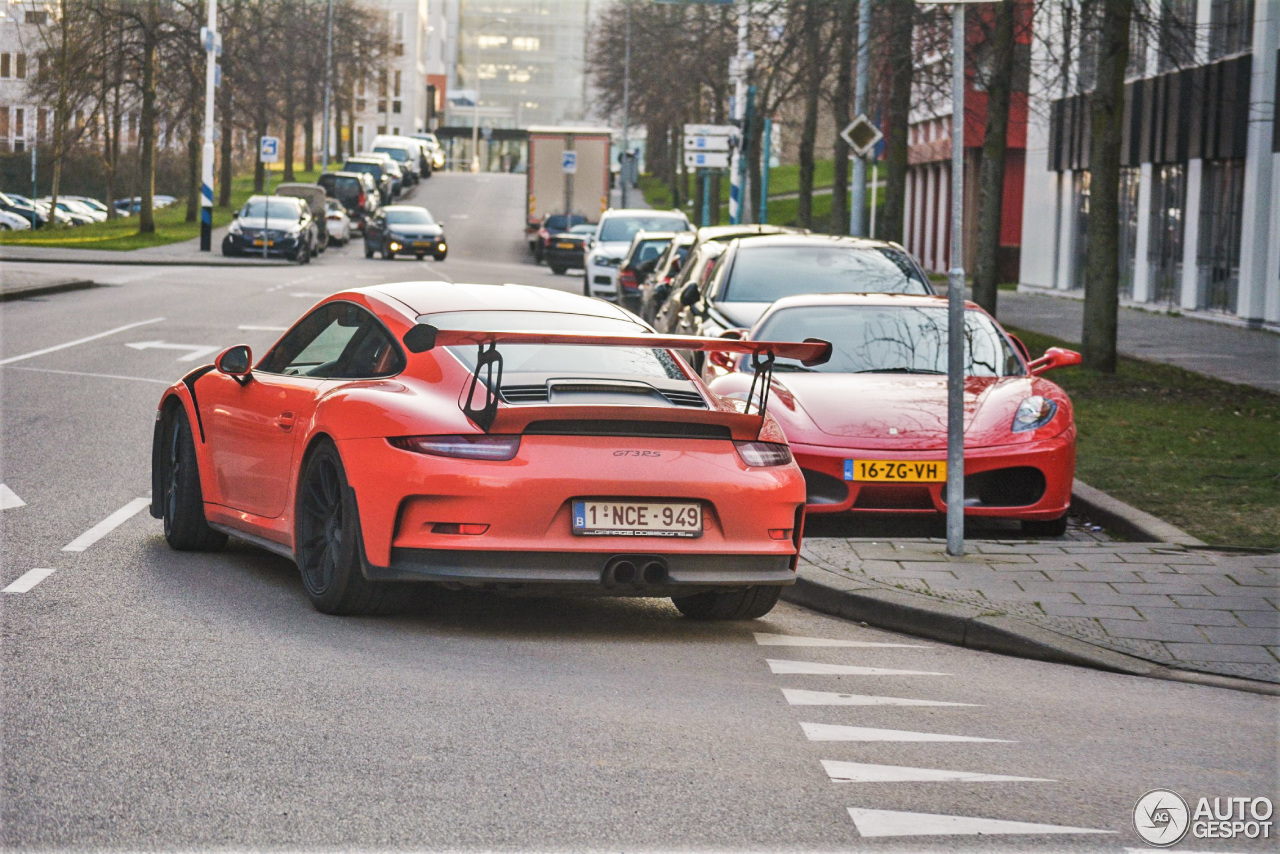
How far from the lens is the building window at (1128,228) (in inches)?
1433

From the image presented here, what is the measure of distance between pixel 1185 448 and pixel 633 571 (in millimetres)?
7791

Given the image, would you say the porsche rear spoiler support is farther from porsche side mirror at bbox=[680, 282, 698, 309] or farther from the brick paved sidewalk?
porsche side mirror at bbox=[680, 282, 698, 309]

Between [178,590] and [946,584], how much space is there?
11.2 ft

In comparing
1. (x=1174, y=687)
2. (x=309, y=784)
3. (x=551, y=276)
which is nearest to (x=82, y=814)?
(x=309, y=784)

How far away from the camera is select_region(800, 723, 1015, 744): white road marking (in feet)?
18.7

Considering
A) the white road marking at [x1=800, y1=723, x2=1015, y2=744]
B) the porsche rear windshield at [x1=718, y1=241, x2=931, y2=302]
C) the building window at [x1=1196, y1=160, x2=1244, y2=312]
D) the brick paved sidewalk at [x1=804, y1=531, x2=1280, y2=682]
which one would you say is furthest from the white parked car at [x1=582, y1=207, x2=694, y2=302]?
the white road marking at [x1=800, y1=723, x2=1015, y2=744]

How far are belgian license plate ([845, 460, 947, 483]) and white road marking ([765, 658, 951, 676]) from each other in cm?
309

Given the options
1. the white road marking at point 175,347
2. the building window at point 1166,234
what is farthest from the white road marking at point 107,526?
the building window at point 1166,234

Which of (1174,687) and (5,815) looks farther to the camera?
(1174,687)

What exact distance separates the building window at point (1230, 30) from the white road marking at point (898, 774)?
84.7ft

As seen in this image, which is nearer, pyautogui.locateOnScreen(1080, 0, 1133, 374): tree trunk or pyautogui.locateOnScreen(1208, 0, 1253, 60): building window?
pyautogui.locateOnScreen(1080, 0, 1133, 374): tree trunk

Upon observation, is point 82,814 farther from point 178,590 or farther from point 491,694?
point 178,590

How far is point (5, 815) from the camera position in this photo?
449 centimetres

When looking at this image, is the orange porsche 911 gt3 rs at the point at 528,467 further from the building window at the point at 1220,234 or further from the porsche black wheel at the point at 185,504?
the building window at the point at 1220,234
